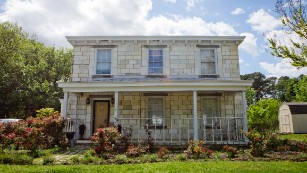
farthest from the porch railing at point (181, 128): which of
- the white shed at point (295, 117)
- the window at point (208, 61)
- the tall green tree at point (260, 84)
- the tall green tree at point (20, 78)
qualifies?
the tall green tree at point (260, 84)

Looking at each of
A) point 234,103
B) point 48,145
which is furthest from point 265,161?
point 48,145

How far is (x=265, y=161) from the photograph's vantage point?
877cm

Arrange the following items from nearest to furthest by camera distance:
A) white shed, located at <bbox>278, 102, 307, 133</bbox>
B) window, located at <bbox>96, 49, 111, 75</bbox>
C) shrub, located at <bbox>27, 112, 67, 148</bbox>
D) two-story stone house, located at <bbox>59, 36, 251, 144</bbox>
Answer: shrub, located at <bbox>27, 112, 67, 148</bbox>
two-story stone house, located at <bbox>59, 36, 251, 144</bbox>
window, located at <bbox>96, 49, 111, 75</bbox>
white shed, located at <bbox>278, 102, 307, 133</bbox>

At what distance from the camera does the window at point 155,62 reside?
49.7 feet

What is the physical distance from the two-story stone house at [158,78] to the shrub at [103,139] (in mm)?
3836

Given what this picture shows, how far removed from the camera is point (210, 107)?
577 inches

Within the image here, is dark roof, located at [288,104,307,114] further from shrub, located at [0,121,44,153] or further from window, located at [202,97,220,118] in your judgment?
shrub, located at [0,121,44,153]

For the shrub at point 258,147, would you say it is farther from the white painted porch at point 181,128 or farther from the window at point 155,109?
the window at point 155,109

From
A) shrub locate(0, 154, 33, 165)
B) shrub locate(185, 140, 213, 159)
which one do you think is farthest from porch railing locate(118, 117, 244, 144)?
shrub locate(0, 154, 33, 165)

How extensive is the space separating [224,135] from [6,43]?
25201 mm

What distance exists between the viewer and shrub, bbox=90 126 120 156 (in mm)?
9820

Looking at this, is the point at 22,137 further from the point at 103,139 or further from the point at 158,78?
the point at 158,78

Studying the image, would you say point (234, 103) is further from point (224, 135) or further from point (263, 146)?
point (263, 146)

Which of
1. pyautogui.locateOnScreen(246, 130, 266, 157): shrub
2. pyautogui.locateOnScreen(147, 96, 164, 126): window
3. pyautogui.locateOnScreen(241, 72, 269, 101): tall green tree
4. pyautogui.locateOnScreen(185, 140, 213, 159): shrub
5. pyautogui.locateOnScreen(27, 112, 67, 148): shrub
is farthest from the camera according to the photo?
pyautogui.locateOnScreen(241, 72, 269, 101): tall green tree
